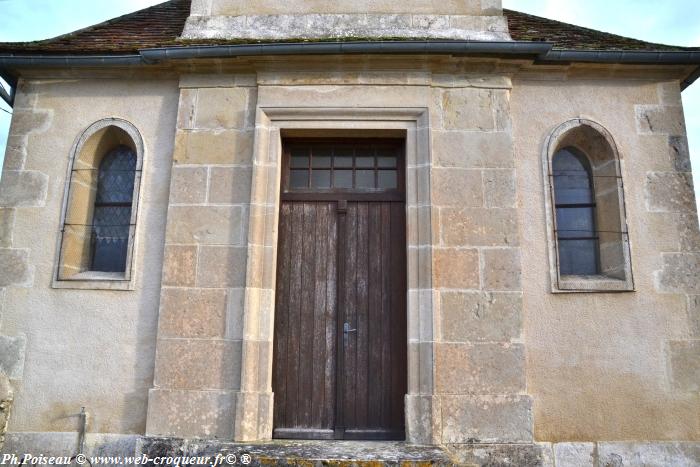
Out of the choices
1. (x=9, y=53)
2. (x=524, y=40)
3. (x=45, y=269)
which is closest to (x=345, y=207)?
(x=524, y=40)

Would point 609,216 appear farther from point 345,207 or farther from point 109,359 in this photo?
point 109,359

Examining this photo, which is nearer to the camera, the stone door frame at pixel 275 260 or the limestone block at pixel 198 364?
the stone door frame at pixel 275 260

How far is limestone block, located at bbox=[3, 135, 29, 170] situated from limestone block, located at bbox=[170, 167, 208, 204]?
157cm

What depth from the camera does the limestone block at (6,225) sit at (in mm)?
5154

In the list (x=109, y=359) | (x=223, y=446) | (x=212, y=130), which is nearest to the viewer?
(x=223, y=446)

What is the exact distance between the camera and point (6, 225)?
5.19 meters

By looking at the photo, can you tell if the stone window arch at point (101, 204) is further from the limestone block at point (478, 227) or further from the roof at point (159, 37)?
the limestone block at point (478, 227)

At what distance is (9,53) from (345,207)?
3.56 meters

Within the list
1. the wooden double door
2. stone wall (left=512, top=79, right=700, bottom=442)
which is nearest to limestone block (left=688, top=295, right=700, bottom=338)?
stone wall (left=512, top=79, right=700, bottom=442)

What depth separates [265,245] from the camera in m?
4.91

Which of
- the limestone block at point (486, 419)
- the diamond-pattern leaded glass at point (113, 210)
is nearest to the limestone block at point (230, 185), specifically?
the diamond-pattern leaded glass at point (113, 210)

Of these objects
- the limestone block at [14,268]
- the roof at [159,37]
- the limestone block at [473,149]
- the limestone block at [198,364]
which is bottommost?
the limestone block at [198,364]

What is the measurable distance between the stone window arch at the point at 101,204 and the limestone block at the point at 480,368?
2962 millimetres

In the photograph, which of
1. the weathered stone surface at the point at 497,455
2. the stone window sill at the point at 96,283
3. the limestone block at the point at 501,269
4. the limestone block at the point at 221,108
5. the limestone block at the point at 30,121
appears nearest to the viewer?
the weathered stone surface at the point at 497,455
